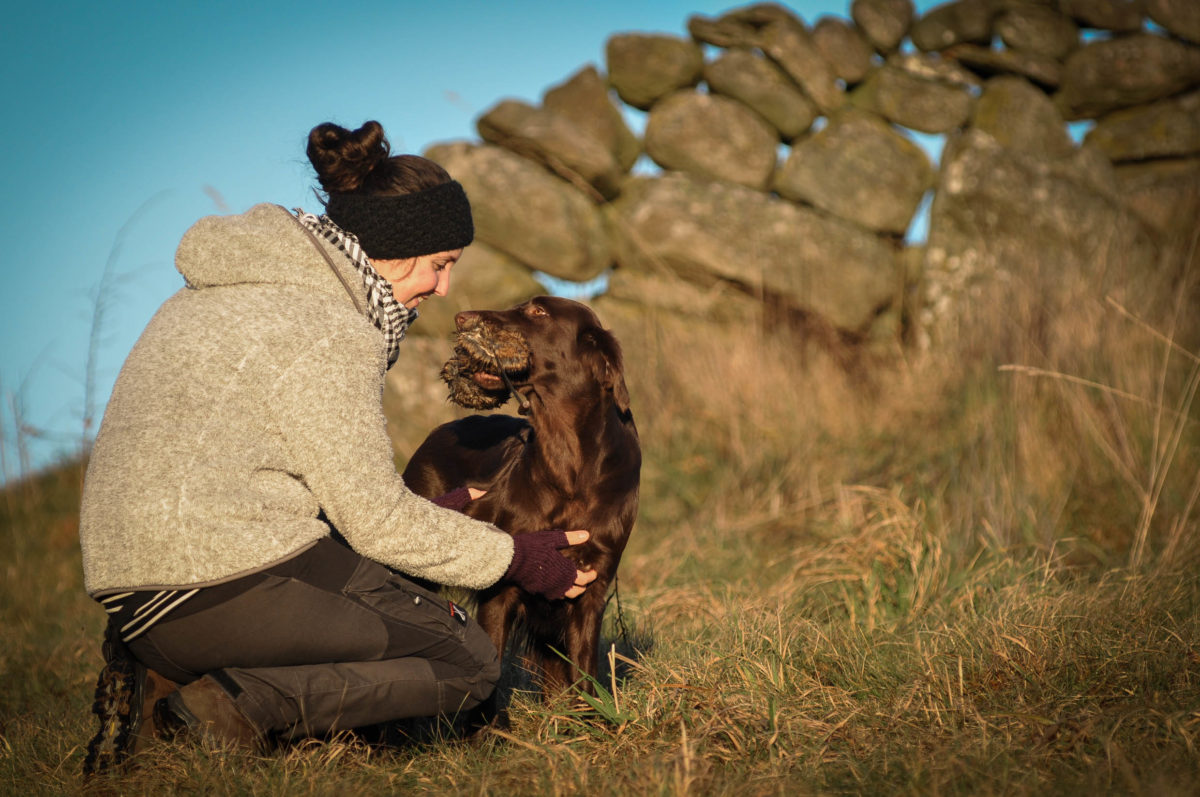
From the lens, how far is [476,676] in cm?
236

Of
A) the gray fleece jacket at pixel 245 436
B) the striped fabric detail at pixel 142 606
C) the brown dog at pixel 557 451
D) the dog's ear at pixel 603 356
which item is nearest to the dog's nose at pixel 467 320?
the brown dog at pixel 557 451

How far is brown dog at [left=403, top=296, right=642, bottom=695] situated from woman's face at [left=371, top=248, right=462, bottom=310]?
15 centimetres

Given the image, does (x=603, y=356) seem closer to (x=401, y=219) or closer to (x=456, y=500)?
(x=456, y=500)

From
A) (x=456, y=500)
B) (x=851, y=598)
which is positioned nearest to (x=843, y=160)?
(x=851, y=598)

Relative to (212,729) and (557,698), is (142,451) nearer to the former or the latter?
(212,729)

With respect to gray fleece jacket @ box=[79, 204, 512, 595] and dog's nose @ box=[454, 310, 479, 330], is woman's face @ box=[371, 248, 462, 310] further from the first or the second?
gray fleece jacket @ box=[79, 204, 512, 595]

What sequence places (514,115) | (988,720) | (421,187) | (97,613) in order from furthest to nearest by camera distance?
1. (514,115)
2. (97,613)
3. (421,187)
4. (988,720)

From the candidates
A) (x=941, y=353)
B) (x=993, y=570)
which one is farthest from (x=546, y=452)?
(x=941, y=353)

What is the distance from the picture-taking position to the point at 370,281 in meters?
2.40

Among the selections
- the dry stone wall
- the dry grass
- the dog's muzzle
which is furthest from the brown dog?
the dry stone wall

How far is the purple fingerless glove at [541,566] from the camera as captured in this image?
2.46 meters

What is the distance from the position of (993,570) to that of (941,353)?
2.73 meters

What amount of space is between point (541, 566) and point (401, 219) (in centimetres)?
102

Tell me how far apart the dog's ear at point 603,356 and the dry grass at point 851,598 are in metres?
0.88
